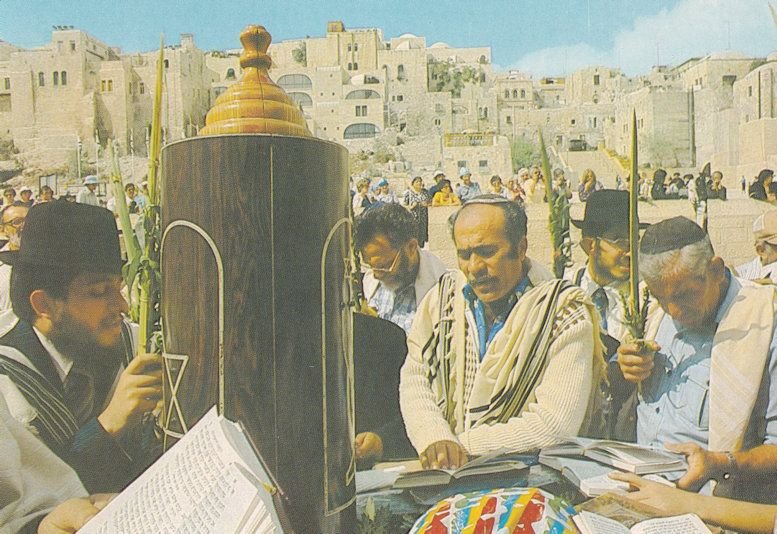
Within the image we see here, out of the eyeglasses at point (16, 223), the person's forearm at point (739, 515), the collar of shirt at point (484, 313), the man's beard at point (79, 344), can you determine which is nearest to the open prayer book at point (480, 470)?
the collar of shirt at point (484, 313)

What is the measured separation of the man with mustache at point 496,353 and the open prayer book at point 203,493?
902 millimetres

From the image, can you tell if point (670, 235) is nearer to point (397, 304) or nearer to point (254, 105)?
point (397, 304)

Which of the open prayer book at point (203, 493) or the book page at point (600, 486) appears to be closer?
the open prayer book at point (203, 493)

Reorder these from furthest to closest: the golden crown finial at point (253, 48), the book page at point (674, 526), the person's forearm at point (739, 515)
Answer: the person's forearm at point (739, 515) < the book page at point (674, 526) < the golden crown finial at point (253, 48)

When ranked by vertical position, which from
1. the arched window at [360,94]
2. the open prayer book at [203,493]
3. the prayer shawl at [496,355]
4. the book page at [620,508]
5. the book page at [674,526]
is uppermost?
the arched window at [360,94]

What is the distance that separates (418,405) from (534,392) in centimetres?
45

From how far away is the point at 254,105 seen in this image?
7.82 feet

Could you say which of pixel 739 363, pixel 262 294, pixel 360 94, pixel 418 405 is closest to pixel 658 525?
pixel 739 363

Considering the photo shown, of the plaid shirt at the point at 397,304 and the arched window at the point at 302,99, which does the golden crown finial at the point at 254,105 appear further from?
the plaid shirt at the point at 397,304

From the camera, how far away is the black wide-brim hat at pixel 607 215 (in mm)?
2816

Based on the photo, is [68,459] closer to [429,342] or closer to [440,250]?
[429,342]

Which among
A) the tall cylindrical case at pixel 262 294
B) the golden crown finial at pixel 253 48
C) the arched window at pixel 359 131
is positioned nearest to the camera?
the tall cylindrical case at pixel 262 294

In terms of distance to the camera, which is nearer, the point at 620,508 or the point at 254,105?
the point at 254,105

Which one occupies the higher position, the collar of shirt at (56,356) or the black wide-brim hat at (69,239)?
the black wide-brim hat at (69,239)
